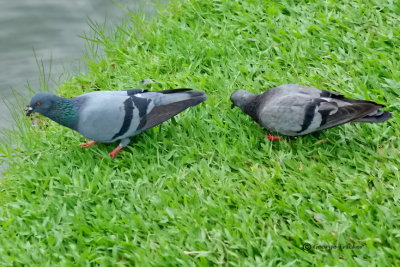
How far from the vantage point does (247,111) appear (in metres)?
4.30

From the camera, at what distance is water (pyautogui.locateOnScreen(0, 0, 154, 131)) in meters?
5.71

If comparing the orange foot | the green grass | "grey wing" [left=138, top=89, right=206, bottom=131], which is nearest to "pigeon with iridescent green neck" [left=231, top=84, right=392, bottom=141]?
the orange foot

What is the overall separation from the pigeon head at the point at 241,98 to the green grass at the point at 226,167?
18 cm

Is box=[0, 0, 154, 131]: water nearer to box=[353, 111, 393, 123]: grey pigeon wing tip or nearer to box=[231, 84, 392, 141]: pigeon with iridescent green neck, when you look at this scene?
box=[231, 84, 392, 141]: pigeon with iridescent green neck

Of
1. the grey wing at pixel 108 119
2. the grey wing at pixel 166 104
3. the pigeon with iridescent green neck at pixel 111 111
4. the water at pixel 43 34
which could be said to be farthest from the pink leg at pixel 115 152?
the water at pixel 43 34

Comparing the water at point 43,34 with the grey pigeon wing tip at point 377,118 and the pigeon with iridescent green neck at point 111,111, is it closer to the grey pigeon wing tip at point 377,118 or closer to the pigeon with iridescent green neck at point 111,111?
the pigeon with iridescent green neck at point 111,111

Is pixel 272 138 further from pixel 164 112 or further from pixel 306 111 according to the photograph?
pixel 164 112

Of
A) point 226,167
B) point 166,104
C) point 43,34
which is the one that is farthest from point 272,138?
point 43,34

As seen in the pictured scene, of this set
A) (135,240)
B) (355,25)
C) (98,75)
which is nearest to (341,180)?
(135,240)

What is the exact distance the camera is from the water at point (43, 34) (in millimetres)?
5707

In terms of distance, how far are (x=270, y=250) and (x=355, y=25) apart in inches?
124

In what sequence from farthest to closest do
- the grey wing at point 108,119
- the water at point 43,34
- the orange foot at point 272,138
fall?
the water at point 43,34 → the orange foot at point 272,138 → the grey wing at point 108,119

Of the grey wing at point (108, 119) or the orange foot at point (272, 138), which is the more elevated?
the grey wing at point (108, 119)

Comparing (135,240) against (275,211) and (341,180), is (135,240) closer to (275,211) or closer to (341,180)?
(275,211)
